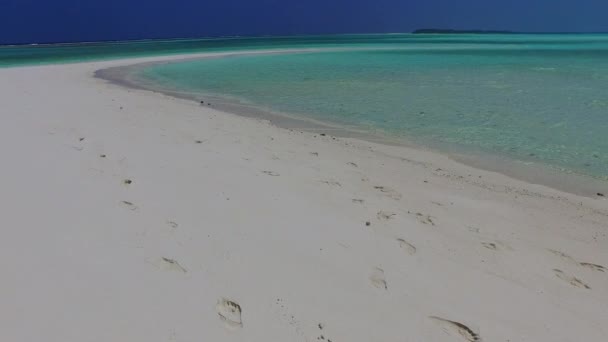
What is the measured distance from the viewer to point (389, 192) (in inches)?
158

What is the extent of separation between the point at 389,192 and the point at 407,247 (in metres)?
1.13

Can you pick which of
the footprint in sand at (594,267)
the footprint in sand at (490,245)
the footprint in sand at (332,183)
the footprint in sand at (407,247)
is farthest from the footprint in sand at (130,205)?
the footprint in sand at (594,267)

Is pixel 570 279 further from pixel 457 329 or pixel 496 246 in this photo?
pixel 457 329

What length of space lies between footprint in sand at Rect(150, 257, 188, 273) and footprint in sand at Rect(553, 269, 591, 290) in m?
2.41

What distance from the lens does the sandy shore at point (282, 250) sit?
2.12 m

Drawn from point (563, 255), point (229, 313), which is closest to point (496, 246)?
point (563, 255)

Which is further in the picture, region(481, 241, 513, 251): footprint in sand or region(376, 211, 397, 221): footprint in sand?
region(376, 211, 397, 221): footprint in sand

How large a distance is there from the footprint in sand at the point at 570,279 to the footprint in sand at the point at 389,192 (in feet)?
4.79

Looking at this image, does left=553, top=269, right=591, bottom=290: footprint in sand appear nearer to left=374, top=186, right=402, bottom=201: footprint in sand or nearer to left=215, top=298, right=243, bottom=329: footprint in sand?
left=374, top=186, right=402, bottom=201: footprint in sand

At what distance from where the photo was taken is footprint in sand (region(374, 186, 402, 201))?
391 centimetres

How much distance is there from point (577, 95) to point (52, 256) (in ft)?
40.3

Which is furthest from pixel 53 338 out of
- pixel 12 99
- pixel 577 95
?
pixel 577 95

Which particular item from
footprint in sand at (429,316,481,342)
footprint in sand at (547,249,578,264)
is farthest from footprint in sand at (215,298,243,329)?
footprint in sand at (547,249,578,264)

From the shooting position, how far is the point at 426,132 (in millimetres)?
6883
